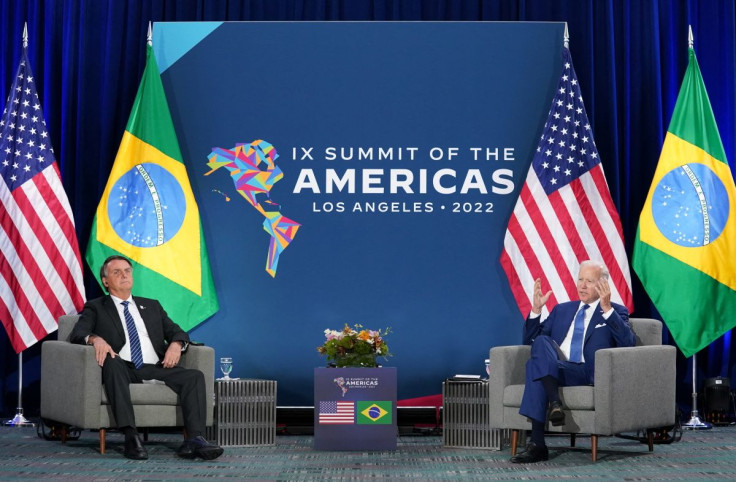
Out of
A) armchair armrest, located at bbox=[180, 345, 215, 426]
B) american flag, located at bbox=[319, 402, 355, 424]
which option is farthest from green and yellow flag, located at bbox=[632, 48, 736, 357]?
armchair armrest, located at bbox=[180, 345, 215, 426]

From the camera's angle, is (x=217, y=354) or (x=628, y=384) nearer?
(x=628, y=384)

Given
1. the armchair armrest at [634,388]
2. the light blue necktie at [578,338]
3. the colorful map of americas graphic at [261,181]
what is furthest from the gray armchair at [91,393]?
the armchair armrest at [634,388]

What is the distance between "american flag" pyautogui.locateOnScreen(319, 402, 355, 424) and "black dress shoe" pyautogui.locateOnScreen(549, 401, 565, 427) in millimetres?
1137

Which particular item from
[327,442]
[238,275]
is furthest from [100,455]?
[238,275]

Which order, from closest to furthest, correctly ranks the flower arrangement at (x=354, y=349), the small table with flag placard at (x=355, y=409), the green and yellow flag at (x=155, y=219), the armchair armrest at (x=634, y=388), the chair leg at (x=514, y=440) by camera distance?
the armchair armrest at (x=634, y=388) → the chair leg at (x=514, y=440) → the small table with flag placard at (x=355, y=409) → the flower arrangement at (x=354, y=349) → the green and yellow flag at (x=155, y=219)

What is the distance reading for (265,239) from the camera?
656 centimetres

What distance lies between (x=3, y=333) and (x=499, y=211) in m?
3.52

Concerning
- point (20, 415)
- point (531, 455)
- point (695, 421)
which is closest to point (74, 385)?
point (20, 415)

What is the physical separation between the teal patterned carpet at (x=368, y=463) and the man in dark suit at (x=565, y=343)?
0.79 ft

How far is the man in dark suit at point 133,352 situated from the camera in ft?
16.5

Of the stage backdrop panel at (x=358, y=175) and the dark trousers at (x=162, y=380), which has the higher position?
the stage backdrop panel at (x=358, y=175)

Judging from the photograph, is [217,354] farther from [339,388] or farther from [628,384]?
[628,384]

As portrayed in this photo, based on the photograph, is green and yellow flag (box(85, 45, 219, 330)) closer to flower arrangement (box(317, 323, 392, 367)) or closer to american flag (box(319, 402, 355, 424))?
flower arrangement (box(317, 323, 392, 367))

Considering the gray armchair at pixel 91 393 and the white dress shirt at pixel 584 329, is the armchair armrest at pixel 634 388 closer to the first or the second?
the white dress shirt at pixel 584 329
